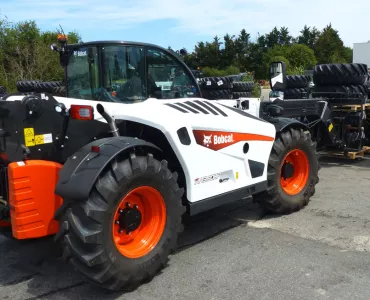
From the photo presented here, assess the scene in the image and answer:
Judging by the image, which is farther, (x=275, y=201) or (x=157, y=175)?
(x=275, y=201)

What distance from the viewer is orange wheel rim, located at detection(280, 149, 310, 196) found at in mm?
5410

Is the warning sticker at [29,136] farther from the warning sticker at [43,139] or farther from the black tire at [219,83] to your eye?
the black tire at [219,83]

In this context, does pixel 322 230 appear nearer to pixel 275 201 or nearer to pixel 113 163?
pixel 275 201

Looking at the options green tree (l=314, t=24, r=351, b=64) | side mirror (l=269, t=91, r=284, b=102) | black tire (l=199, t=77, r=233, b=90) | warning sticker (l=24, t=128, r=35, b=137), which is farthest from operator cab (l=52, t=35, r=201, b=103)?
green tree (l=314, t=24, r=351, b=64)

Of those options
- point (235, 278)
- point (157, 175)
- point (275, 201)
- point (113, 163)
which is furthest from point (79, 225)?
point (275, 201)

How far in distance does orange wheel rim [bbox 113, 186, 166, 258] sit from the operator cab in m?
0.97

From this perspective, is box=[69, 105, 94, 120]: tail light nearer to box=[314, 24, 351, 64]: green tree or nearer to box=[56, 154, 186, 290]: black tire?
box=[56, 154, 186, 290]: black tire

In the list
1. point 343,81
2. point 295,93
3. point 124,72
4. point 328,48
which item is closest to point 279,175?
point 124,72

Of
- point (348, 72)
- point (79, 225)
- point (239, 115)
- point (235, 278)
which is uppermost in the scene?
point (348, 72)

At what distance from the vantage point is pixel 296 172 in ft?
18.4

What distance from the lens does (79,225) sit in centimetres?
316

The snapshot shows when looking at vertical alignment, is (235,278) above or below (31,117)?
below

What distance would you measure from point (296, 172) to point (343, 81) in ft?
12.7

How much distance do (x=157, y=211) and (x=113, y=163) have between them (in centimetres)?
68
